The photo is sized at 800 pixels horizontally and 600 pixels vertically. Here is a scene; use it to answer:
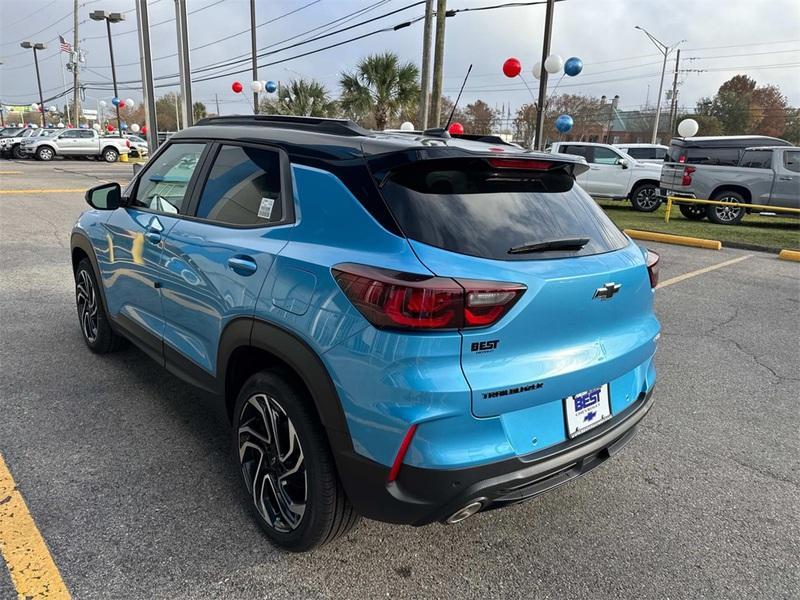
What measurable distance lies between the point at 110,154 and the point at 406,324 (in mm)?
32621

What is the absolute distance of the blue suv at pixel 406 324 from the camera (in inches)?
72.2

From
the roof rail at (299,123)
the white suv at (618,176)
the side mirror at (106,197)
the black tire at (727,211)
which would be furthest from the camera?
the white suv at (618,176)

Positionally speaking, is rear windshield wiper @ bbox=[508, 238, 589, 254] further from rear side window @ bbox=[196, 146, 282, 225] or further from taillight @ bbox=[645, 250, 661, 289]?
rear side window @ bbox=[196, 146, 282, 225]

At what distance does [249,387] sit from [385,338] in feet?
2.87

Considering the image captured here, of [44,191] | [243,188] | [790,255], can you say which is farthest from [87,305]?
[44,191]

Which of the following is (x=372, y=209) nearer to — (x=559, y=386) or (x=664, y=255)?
(x=559, y=386)

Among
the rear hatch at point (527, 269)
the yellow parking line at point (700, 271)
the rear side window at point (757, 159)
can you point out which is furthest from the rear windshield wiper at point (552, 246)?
the rear side window at point (757, 159)

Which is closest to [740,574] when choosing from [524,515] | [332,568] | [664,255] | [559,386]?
[524,515]

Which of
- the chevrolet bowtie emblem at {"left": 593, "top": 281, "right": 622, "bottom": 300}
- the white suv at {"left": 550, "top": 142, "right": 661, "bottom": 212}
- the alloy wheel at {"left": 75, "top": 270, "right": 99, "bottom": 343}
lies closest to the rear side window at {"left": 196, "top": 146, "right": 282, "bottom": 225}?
the chevrolet bowtie emblem at {"left": 593, "top": 281, "right": 622, "bottom": 300}

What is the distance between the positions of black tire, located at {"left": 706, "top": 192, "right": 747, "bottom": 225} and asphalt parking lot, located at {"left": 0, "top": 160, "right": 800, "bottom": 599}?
1011 centimetres

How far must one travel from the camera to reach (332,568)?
2.28 metres

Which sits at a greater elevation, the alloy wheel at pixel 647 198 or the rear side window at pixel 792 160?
the rear side window at pixel 792 160

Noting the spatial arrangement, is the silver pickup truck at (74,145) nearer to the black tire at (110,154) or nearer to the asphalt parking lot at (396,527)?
the black tire at (110,154)

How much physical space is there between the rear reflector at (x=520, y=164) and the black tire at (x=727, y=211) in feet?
42.5
